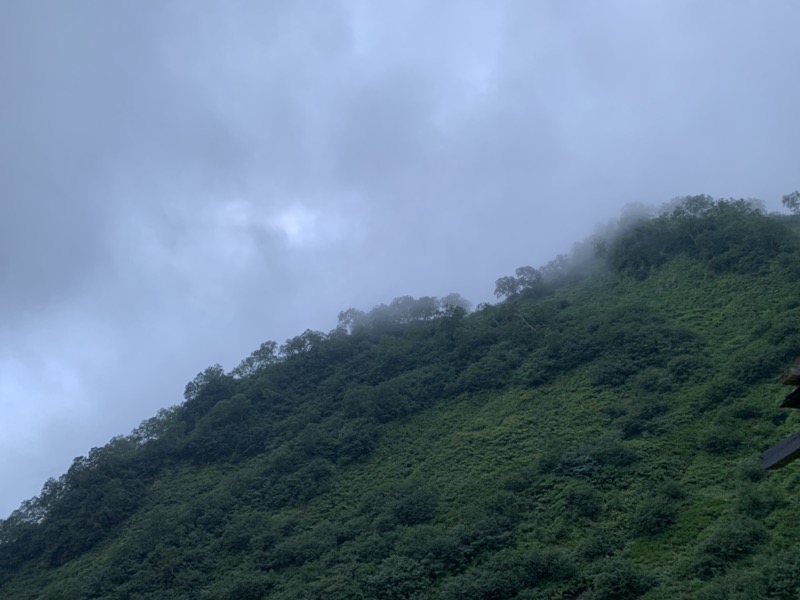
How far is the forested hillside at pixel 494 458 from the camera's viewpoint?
21516 mm

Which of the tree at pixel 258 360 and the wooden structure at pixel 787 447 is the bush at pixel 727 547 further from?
the tree at pixel 258 360

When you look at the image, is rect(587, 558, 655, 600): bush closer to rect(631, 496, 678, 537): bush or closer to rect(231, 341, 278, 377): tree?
rect(631, 496, 678, 537): bush

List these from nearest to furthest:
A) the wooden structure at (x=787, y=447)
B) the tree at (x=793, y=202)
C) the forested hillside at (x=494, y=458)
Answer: the wooden structure at (x=787, y=447) < the forested hillside at (x=494, y=458) < the tree at (x=793, y=202)

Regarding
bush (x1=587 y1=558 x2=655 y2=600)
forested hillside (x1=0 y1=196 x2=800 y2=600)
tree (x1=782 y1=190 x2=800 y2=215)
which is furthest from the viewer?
tree (x1=782 y1=190 x2=800 y2=215)

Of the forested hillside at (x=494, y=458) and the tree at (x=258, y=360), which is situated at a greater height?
the tree at (x=258, y=360)

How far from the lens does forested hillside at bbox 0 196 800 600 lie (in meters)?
21.5

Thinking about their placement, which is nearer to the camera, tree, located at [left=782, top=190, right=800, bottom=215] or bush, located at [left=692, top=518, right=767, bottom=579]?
bush, located at [left=692, top=518, right=767, bottom=579]

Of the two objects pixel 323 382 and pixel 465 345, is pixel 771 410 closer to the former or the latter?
pixel 465 345

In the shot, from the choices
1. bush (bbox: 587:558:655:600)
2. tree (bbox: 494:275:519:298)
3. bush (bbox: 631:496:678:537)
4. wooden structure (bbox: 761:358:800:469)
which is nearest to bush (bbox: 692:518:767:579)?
bush (bbox: 587:558:655:600)

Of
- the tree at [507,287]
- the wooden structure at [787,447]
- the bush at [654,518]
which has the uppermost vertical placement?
the tree at [507,287]

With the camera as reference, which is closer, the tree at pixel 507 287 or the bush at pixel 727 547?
the bush at pixel 727 547

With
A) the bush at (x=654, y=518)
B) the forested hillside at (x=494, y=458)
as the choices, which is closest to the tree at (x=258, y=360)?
the forested hillside at (x=494, y=458)

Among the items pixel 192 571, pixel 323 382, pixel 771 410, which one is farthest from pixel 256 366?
pixel 771 410

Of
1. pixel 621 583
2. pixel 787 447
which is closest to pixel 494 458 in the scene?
pixel 621 583
